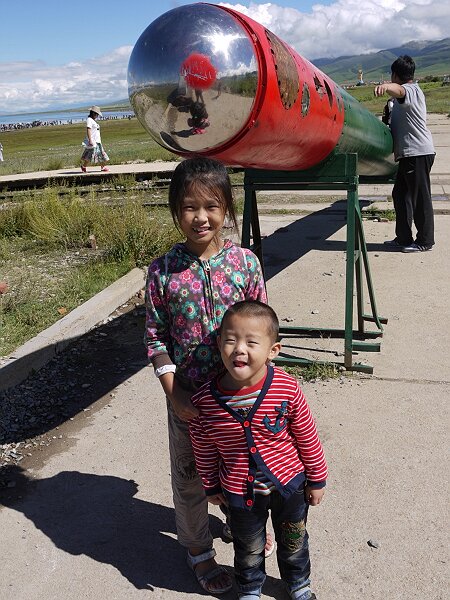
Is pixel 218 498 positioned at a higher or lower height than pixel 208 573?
higher

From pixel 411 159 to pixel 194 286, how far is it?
5368 millimetres

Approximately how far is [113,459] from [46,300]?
2.64 meters

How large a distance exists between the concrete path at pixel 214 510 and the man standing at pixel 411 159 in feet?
8.13

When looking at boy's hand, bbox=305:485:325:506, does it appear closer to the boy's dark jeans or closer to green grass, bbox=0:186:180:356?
the boy's dark jeans

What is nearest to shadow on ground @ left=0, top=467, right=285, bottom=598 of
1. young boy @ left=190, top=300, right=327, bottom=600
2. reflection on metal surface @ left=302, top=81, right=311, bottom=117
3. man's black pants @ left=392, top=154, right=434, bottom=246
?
young boy @ left=190, top=300, right=327, bottom=600

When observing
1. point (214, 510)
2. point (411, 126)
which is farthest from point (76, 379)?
point (411, 126)

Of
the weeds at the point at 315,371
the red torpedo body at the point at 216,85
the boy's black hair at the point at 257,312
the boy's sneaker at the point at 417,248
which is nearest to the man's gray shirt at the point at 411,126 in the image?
the boy's sneaker at the point at 417,248

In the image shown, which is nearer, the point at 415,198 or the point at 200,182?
the point at 200,182

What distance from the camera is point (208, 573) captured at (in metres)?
2.46

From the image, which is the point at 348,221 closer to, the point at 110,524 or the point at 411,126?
the point at 110,524

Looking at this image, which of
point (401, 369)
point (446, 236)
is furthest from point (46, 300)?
point (446, 236)

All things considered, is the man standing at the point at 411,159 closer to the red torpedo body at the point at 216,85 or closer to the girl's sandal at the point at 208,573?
the red torpedo body at the point at 216,85

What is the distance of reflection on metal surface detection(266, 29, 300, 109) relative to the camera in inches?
119

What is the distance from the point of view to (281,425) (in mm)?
2100
